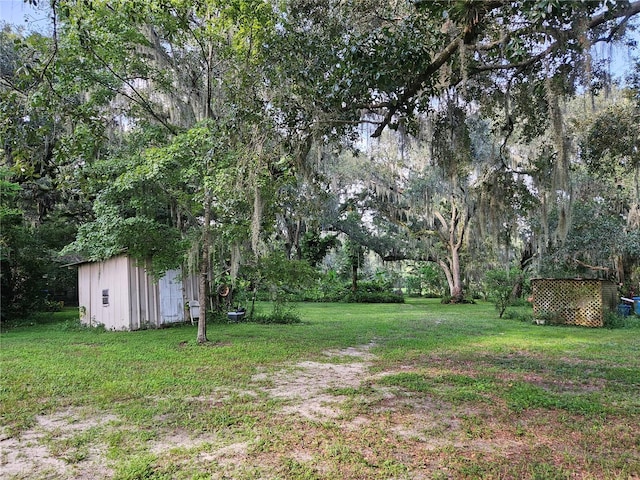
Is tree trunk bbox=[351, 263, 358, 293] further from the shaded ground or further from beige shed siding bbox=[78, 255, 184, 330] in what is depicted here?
the shaded ground

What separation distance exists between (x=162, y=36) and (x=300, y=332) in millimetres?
6778

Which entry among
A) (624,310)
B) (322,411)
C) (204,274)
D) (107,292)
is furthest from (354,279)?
(322,411)

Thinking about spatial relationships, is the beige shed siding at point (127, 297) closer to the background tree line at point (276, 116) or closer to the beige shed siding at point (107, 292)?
the beige shed siding at point (107, 292)

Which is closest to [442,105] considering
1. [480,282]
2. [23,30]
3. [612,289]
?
[612,289]

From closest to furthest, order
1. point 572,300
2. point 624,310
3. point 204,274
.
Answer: point 204,274 → point 572,300 → point 624,310

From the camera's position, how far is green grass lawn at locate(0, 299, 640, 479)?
2654 millimetres

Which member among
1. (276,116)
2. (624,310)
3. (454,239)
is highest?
(276,116)

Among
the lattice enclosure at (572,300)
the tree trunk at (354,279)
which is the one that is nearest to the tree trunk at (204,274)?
the lattice enclosure at (572,300)

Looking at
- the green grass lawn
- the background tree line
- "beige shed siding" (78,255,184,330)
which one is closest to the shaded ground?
the green grass lawn

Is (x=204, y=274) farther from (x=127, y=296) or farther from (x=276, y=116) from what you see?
(x=276, y=116)

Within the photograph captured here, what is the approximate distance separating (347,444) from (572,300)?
1041 cm

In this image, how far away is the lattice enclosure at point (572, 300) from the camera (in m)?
10.8

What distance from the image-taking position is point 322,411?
12.3 feet

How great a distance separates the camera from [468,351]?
6.92m
